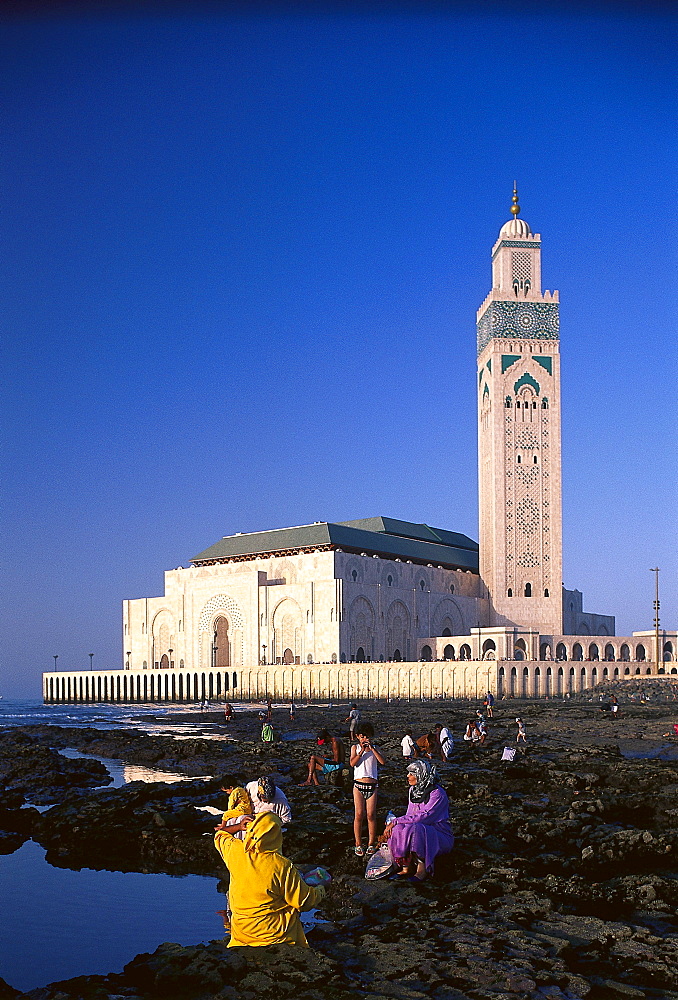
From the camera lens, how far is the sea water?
7.40m

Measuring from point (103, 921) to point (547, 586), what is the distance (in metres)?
66.4

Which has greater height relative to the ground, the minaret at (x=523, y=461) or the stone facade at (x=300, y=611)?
the minaret at (x=523, y=461)

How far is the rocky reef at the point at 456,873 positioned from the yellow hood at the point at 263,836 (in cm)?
81

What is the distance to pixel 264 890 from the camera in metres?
6.68

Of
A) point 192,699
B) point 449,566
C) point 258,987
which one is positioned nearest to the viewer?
point 258,987

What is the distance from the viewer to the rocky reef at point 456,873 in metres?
6.44

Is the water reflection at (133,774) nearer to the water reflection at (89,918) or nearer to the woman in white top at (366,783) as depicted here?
the water reflection at (89,918)

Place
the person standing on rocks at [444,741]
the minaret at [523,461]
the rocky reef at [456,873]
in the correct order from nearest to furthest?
the rocky reef at [456,873] < the person standing on rocks at [444,741] < the minaret at [523,461]

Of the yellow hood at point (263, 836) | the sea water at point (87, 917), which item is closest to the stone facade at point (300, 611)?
the sea water at point (87, 917)

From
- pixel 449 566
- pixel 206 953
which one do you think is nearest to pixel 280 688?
pixel 449 566

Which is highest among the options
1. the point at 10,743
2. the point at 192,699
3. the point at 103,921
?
the point at 103,921

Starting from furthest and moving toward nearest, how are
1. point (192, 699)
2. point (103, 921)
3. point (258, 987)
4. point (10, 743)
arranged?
point (192, 699)
point (10, 743)
point (103, 921)
point (258, 987)

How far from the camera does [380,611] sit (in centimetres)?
6762

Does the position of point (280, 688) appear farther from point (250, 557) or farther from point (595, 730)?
point (595, 730)
